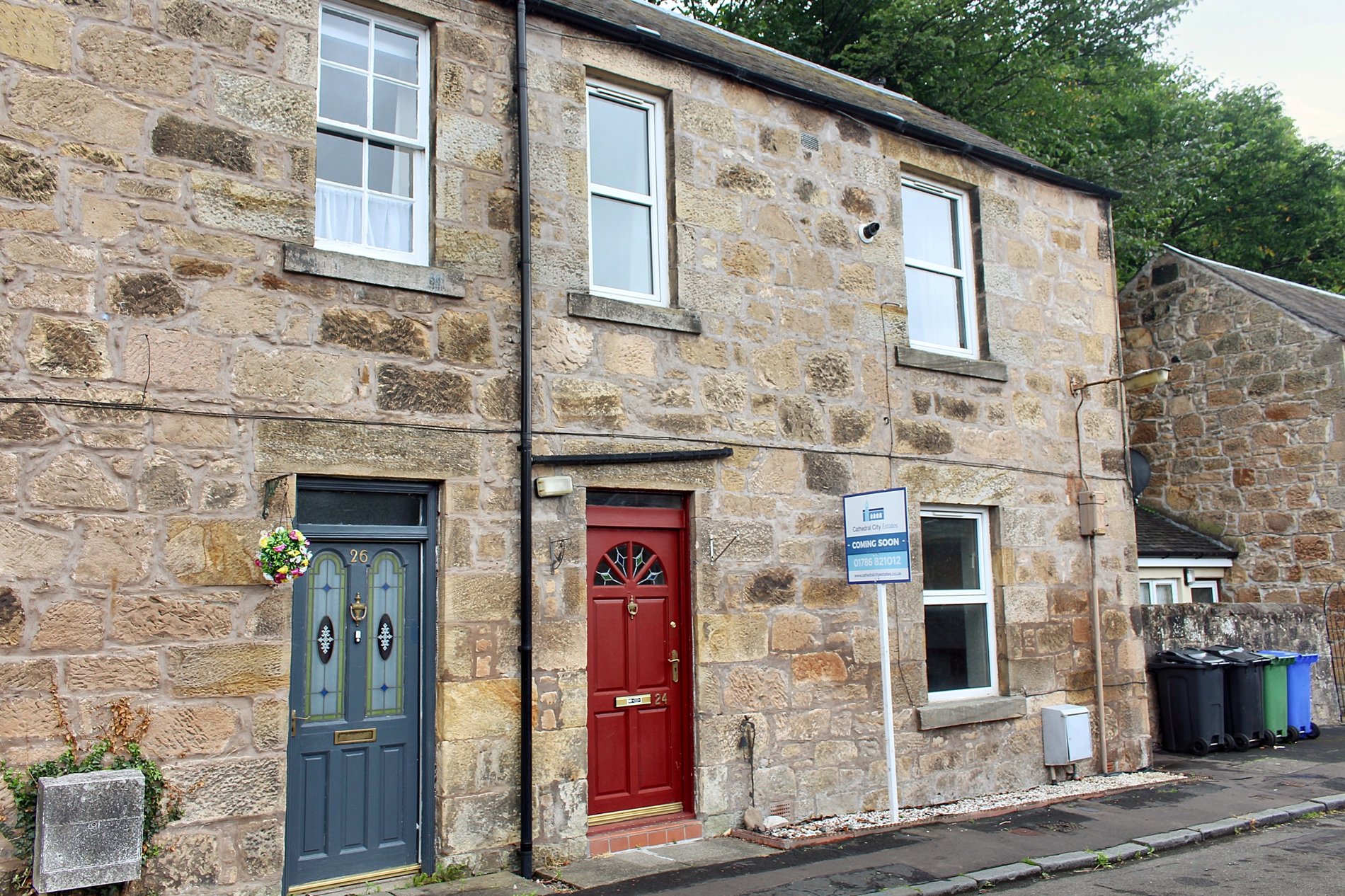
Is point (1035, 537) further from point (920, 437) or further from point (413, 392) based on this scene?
point (413, 392)

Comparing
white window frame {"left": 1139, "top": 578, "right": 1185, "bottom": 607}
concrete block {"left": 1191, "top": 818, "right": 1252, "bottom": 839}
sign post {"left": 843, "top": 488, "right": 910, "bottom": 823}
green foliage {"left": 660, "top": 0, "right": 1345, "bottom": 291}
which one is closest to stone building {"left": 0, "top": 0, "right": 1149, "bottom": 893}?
sign post {"left": 843, "top": 488, "right": 910, "bottom": 823}

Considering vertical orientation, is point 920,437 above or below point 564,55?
below

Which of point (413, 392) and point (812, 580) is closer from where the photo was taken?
point (413, 392)

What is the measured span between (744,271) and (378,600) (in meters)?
3.91

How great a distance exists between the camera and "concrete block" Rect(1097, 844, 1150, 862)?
24.8 feet

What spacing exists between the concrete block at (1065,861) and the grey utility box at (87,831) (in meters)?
5.55

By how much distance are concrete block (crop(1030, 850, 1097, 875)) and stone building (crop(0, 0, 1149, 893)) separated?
1.69 m

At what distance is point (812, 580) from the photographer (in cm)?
876

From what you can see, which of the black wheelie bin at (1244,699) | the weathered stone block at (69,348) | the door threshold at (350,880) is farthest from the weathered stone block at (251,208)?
the black wheelie bin at (1244,699)

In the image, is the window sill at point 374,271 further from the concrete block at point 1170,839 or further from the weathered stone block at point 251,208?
the concrete block at point 1170,839

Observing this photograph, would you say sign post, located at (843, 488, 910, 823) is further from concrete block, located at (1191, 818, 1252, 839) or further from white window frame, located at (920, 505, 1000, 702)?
concrete block, located at (1191, 818, 1252, 839)

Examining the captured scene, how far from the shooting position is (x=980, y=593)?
10055 millimetres

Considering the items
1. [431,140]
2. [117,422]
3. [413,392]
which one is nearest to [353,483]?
[413,392]

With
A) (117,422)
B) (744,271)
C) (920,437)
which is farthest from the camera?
(920,437)
